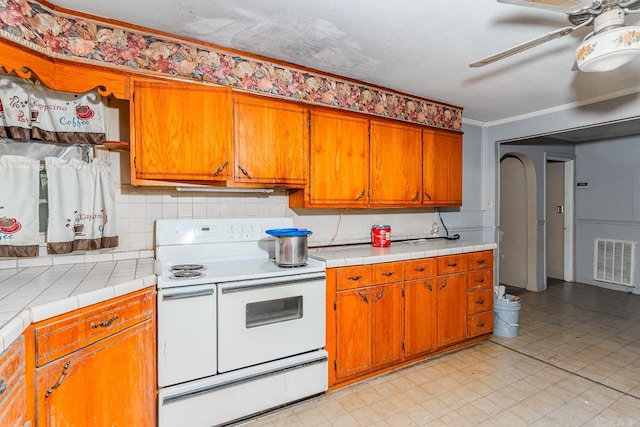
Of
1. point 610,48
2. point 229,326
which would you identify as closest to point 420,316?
point 229,326

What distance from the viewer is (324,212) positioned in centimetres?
299

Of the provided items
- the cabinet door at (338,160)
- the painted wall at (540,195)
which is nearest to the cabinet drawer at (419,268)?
the cabinet door at (338,160)

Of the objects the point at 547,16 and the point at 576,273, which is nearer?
the point at 547,16

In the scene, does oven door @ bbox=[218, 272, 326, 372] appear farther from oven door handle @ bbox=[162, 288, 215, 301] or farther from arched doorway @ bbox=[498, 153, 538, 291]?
arched doorway @ bbox=[498, 153, 538, 291]

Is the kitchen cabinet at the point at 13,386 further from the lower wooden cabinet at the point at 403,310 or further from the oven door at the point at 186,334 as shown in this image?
the lower wooden cabinet at the point at 403,310

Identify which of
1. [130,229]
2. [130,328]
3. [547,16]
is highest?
[547,16]

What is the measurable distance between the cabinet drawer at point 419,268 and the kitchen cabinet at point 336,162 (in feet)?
2.07

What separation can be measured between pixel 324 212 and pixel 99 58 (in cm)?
190

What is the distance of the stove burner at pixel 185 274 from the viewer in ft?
6.14

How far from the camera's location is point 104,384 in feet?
5.00

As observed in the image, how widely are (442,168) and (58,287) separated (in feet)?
10.2

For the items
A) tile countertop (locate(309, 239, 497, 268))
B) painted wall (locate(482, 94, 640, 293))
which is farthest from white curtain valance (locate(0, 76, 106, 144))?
painted wall (locate(482, 94, 640, 293))

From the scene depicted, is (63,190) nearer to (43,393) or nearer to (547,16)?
(43,393)

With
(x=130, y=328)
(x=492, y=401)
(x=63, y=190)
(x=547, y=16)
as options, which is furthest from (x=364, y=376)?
(x=547, y=16)
